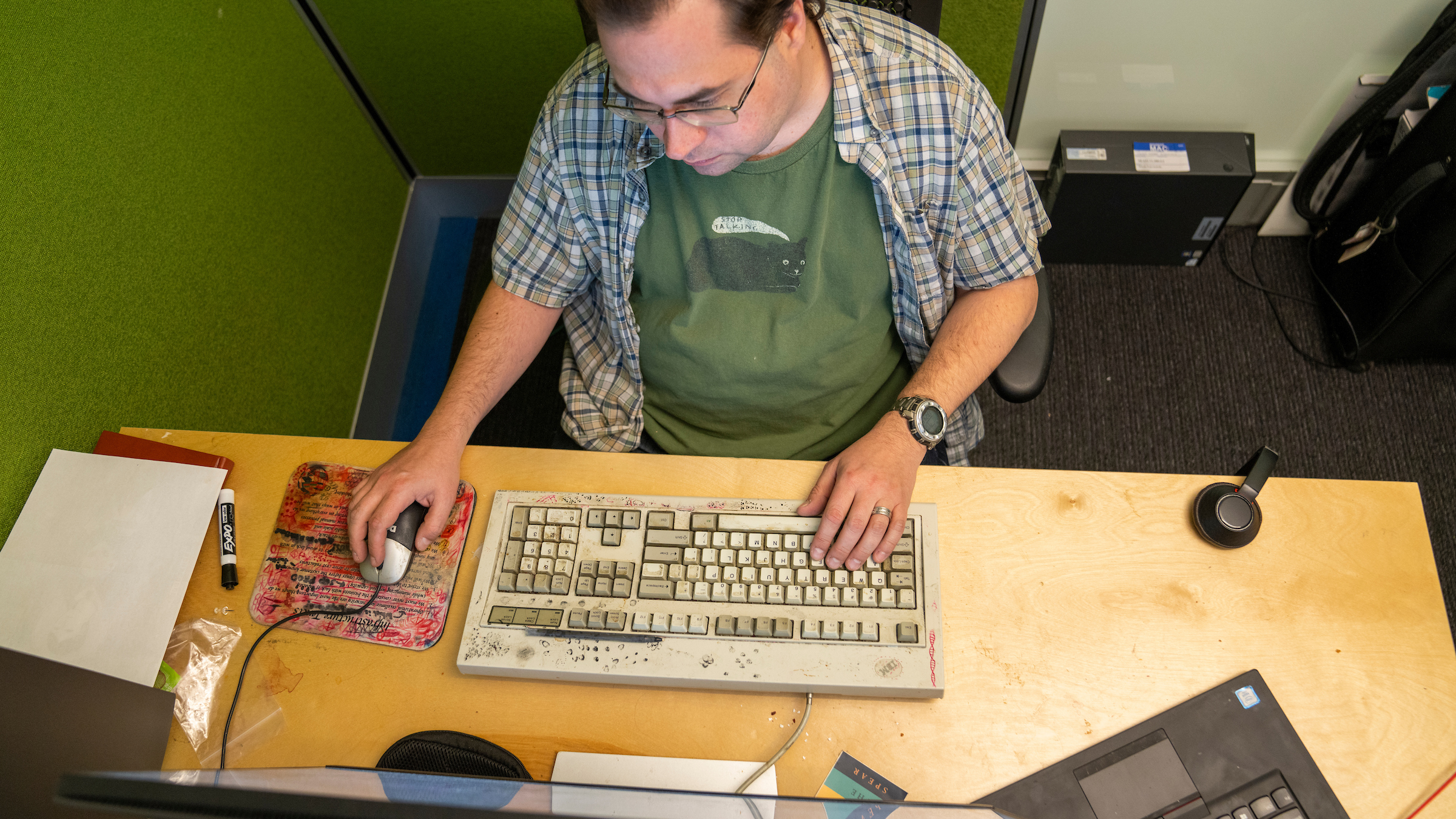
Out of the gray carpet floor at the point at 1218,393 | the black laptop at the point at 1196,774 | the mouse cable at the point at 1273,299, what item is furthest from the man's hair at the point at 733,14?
the mouse cable at the point at 1273,299

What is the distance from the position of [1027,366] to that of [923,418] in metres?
0.19

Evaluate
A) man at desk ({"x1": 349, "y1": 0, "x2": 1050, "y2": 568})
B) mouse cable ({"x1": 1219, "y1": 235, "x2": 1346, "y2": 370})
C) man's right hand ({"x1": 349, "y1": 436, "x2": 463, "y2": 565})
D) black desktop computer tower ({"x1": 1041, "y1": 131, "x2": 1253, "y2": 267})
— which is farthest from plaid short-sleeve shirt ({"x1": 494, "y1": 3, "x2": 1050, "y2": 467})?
mouse cable ({"x1": 1219, "y1": 235, "x2": 1346, "y2": 370})

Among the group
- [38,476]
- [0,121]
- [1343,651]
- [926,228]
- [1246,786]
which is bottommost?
[38,476]

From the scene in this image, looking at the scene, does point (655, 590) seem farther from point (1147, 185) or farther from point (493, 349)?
point (1147, 185)

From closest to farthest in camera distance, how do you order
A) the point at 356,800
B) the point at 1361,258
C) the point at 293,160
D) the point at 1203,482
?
the point at 356,800
the point at 1203,482
the point at 293,160
the point at 1361,258

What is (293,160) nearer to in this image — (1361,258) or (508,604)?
(508,604)

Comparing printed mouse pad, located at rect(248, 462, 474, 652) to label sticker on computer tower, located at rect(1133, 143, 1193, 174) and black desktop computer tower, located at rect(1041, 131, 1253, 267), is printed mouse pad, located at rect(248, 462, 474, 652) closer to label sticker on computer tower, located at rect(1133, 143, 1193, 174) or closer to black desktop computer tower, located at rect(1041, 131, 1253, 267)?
black desktop computer tower, located at rect(1041, 131, 1253, 267)

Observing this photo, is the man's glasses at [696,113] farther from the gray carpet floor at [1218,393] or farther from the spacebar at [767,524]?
the gray carpet floor at [1218,393]

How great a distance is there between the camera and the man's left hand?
82 centimetres

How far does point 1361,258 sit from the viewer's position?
5.31ft

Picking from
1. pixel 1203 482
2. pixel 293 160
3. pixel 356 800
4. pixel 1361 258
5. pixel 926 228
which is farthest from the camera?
pixel 1361 258

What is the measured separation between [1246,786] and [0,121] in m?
1.42

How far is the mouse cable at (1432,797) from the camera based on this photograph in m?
0.71

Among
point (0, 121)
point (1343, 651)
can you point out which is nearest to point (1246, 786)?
point (1343, 651)
